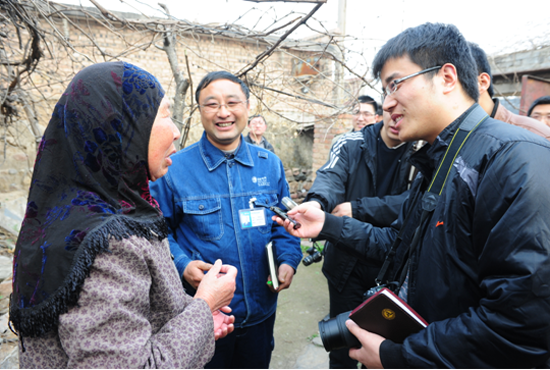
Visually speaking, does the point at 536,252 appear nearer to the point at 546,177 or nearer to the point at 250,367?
the point at 546,177

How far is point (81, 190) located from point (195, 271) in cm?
92

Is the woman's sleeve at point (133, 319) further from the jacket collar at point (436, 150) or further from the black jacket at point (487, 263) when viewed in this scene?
the jacket collar at point (436, 150)

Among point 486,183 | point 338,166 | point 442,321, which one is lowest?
point 442,321

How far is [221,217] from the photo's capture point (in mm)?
1984

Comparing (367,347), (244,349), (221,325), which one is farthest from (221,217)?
(367,347)

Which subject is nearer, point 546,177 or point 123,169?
point 546,177

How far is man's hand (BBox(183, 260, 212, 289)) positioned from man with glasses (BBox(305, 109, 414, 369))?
0.86m

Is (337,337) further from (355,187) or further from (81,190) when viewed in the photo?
(355,187)

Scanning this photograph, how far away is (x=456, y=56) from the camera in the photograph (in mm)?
1340

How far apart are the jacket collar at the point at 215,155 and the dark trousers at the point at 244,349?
1.05 m

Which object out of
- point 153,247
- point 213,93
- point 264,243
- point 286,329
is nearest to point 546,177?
point 153,247

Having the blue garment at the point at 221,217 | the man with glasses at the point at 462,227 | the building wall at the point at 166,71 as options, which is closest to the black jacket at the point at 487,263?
the man with glasses at the point at 462,227

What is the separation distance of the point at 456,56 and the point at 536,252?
0.84 metres

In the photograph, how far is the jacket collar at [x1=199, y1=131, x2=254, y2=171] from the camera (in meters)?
2.07
